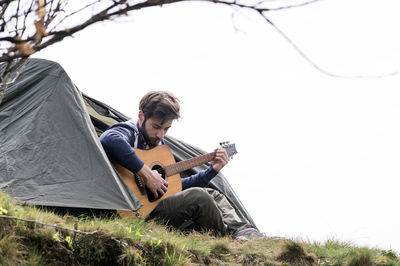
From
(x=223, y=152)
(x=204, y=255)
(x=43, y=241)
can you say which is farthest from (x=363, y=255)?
(x=43, y=241)

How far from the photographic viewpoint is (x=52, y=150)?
3.93m

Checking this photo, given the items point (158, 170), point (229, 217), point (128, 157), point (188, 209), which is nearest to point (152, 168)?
point (158, 170)

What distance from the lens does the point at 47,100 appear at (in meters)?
4.23

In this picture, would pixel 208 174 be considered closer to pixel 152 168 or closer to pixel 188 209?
pixel 152 168

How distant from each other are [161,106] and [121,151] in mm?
657

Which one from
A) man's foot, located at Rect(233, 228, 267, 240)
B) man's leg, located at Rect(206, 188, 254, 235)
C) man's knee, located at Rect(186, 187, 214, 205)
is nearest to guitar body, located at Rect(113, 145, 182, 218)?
man's knee, located at Rect(186, 187, 214, 205)

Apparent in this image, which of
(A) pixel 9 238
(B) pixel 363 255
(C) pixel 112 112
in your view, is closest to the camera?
(A) pixel 9 238

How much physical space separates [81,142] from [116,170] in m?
0.39

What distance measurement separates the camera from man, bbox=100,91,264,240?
164 inches

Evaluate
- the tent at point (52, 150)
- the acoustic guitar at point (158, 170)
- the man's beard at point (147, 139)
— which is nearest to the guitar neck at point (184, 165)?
the acoustic guitar at point (158, 170)

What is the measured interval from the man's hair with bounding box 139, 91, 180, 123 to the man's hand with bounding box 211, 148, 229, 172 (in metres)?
0.71

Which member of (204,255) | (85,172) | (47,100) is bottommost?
(204,255)

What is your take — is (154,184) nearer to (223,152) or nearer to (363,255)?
(223,152)

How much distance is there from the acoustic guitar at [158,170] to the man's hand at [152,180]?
0.07 meters
